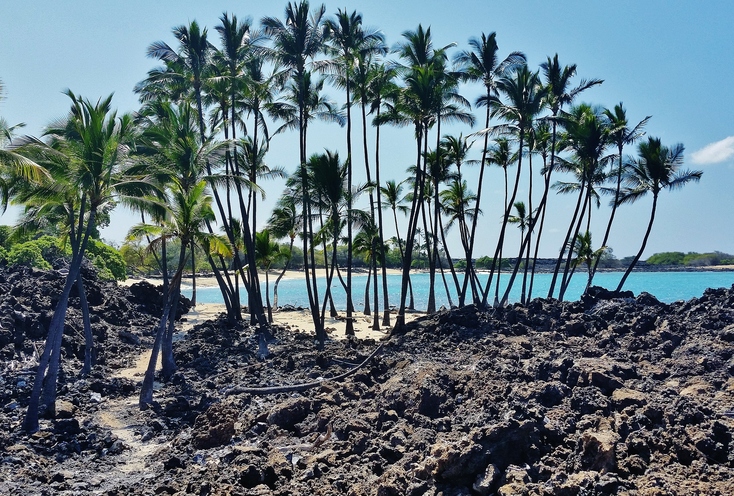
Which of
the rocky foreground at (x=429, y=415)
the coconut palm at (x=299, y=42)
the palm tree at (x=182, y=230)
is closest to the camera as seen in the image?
the rocky foreground at (x=429, y=415)

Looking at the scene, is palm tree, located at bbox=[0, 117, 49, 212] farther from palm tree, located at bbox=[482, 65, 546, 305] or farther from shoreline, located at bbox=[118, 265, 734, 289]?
shoreline, located at bbox=[118, 265, 734, 289]

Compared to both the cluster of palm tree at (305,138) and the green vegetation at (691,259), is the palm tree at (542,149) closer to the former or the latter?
the cluster of palm tree at (305,138)

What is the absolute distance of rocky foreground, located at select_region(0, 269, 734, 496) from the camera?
6969 mm

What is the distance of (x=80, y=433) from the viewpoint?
451 inches

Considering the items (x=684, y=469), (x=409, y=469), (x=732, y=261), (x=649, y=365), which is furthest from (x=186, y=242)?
(x=732, y=261)

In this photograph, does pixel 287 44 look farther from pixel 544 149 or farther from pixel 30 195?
pixel 544 149

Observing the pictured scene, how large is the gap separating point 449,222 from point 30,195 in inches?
948

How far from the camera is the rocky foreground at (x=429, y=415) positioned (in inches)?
274

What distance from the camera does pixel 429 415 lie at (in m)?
10.3

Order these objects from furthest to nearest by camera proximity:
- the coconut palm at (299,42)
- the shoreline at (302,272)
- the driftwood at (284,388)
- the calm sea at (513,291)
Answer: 1. the shoreline at (302,272)
2. the calm sea at (513,291)
3. the coconut palm at (299,42)
4. the driftwood at (284,388)

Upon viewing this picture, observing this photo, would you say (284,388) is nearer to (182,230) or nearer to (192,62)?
(182,230)

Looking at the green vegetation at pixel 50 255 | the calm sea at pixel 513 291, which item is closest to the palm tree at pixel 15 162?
the green vegetation at pixel 50 255

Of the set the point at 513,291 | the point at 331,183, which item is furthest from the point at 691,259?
the point at 331,183

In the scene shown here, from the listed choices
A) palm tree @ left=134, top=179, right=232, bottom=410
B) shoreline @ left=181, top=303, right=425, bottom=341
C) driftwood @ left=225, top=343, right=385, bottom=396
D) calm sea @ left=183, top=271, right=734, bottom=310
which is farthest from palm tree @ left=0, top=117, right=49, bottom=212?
calm sea @ left=183, top=271, right=734, bottom=310
